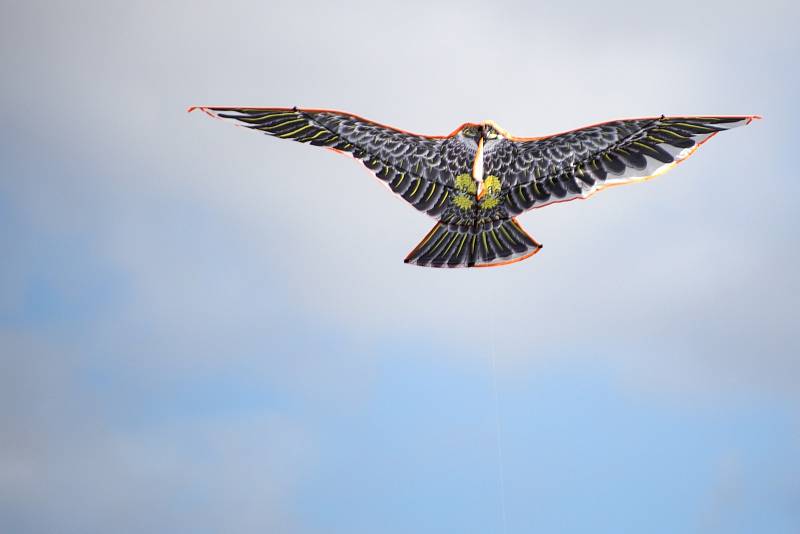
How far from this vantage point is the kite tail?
127ft

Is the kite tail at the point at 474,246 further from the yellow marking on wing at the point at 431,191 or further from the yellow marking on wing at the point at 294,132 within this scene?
the yellow marking on wing at the point at 294,132

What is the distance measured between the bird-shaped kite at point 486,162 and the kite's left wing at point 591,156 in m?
0.02

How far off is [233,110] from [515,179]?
7152mm

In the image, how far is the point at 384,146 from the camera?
39.5m

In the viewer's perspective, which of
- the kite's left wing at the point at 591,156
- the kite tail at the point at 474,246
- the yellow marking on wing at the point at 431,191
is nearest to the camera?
the kite's left wing at the point at 591,156

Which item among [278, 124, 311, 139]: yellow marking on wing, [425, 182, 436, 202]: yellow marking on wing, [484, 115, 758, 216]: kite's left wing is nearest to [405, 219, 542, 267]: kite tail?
[484, 115, 758, 216]: kite's left wing

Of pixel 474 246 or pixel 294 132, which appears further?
pixel 294 132

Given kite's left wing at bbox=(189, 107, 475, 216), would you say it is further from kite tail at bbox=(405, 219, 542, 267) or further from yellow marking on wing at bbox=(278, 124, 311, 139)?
kite tail at bbox=(405, 219, 542, 267)

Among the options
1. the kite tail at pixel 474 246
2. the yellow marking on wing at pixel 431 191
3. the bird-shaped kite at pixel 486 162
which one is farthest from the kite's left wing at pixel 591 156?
the yellow marking on wing at pixel 431 191

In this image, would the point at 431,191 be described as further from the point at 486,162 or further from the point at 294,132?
the point at 294,132

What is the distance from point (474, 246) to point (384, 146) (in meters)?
3.37

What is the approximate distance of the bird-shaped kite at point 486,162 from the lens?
38500mm

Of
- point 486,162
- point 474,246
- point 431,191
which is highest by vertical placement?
point 486,162

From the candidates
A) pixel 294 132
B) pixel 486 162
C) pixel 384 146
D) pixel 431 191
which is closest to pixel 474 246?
pixel 431 191
